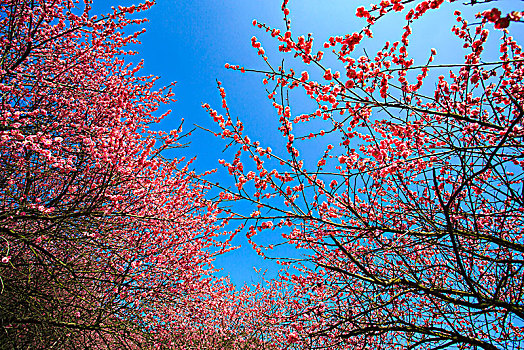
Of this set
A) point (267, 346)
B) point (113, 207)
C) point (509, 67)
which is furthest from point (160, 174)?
point (509, 67)

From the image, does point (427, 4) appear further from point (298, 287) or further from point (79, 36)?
point (79, 36)

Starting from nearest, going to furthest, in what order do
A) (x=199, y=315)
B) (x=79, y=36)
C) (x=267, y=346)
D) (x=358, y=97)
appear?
(x=358, y=97) < (x=79, y=36) < (x=199, y=315) < (x=267, y=346)

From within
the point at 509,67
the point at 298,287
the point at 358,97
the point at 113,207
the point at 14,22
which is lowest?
the point at 113,207

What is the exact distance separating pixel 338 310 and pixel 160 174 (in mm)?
8171

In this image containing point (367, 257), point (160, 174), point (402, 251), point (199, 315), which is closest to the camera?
point (402, 251)

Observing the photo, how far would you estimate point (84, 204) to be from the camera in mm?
6375

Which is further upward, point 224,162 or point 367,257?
point 224,162

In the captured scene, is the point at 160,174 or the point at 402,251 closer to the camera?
the point at 402,251

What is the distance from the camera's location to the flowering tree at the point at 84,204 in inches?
187

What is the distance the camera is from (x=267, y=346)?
12.4 m

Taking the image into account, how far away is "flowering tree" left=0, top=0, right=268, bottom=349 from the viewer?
4.76 metres

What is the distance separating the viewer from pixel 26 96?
6.75m

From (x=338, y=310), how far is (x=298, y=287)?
161 inches

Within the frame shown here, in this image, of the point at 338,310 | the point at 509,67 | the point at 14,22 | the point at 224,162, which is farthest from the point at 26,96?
the point at 509,67
